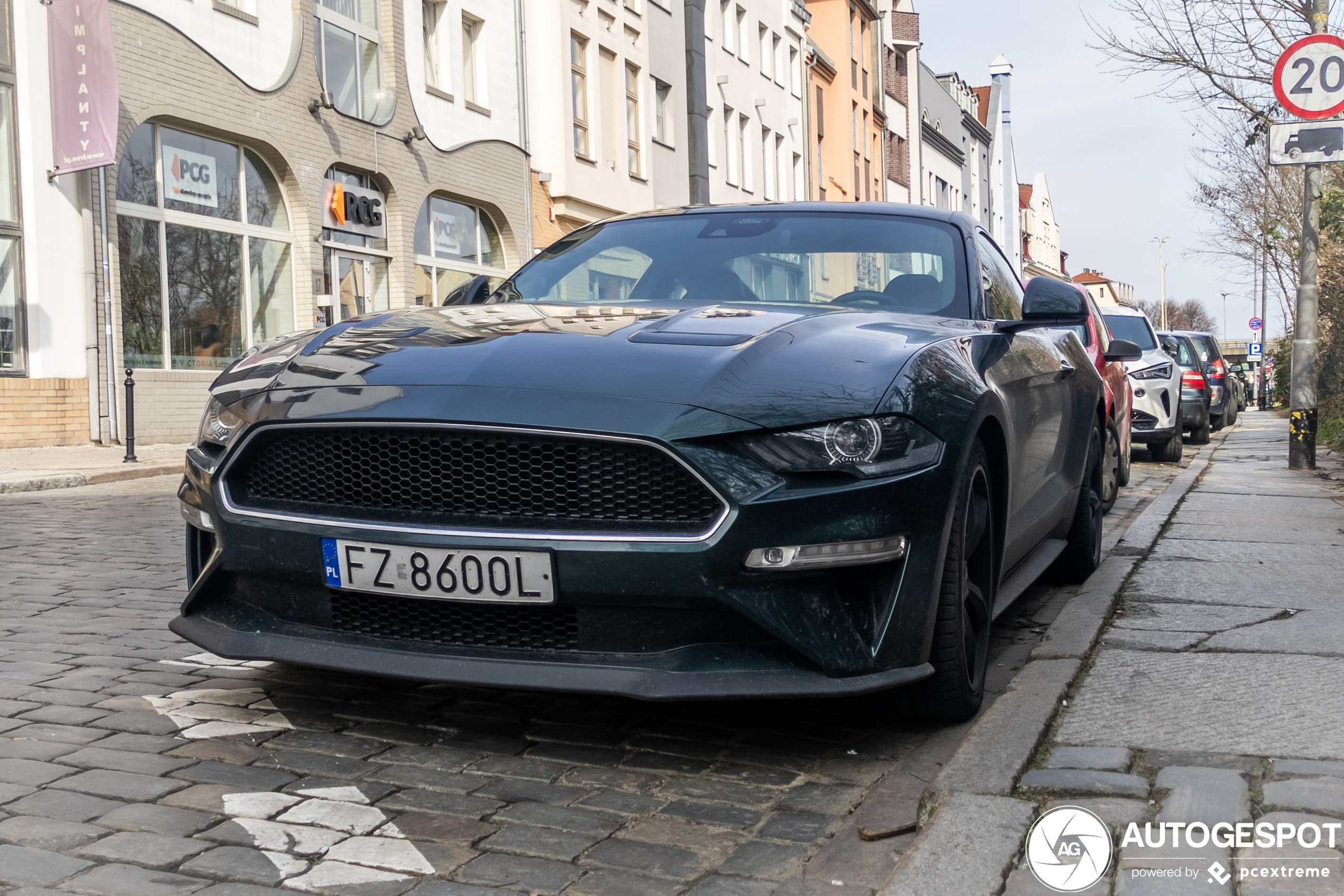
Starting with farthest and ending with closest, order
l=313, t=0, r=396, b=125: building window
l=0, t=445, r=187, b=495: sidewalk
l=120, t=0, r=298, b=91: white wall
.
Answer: l=313, t=0, r=396, b=125: building window
l=120, t=0, r=298, b=91: white wall
l=0, t=445, r=187, b=495: sidewalk

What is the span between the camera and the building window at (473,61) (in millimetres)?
24125

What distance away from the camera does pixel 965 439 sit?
3.27 m

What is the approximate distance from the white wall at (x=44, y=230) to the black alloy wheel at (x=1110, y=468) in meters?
11.8

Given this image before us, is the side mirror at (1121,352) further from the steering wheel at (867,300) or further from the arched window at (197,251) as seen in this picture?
the arched window at (197,251)

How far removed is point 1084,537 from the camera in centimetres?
587

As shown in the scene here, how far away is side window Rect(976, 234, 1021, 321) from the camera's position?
4.62 metres

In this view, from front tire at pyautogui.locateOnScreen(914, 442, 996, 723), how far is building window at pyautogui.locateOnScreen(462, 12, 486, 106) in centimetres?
2171

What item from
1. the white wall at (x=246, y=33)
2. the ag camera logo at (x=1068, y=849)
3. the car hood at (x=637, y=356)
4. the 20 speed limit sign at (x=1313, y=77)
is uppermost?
the white wall at (x=246, y=33)

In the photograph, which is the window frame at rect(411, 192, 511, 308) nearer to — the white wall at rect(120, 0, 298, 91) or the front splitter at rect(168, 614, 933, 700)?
the white wall at rect(120, 0, 298, 91)

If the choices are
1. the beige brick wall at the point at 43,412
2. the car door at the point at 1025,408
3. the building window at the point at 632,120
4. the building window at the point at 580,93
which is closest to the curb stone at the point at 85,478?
the beige brick wall at the point at 43,412

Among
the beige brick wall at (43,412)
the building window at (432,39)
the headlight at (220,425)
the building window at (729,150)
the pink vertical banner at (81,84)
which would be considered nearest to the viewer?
the headlight at (220,425)

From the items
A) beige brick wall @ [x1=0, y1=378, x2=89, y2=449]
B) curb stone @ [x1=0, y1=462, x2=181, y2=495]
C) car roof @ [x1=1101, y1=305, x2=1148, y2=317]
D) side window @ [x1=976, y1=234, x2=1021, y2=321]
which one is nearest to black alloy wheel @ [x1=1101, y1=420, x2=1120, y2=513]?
side window @ [x1=976, y1=234, x2=1021, y2=321]

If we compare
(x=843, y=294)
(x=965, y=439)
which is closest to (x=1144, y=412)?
(x=843, y=294)

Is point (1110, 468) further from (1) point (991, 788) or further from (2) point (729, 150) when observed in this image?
(2) point (729, 150)
